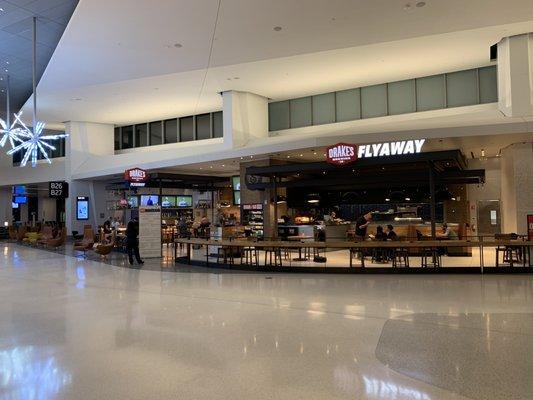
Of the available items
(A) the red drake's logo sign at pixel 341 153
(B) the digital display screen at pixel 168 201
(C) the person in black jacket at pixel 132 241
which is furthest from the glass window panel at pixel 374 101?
(B) the digital display screen at pixel 168 201

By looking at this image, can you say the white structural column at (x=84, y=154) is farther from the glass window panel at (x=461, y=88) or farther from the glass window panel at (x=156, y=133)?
the glass window panel at (x=461, y=88)

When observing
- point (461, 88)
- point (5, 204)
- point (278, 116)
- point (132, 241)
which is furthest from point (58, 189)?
point (461, 88)

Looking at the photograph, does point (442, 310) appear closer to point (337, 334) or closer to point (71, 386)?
point (337, 334)

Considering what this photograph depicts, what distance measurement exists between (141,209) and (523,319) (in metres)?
11.2

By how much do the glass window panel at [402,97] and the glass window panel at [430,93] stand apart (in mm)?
218

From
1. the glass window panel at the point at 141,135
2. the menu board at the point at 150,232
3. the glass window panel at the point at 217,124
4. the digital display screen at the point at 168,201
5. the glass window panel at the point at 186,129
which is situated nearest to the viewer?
the menu board at the point at 150,232

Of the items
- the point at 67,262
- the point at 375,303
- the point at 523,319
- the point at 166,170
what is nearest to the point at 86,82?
the point at 166,170

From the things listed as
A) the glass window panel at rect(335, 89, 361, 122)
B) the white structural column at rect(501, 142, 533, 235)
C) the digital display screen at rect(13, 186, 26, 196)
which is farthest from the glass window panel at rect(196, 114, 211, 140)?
the digital display screen at rect(13, 186, 26, 196)

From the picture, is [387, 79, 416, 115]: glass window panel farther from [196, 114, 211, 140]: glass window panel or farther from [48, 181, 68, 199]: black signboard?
[48, 181, 68, 199]: black signboard

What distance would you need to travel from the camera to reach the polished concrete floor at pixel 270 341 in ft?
11.7

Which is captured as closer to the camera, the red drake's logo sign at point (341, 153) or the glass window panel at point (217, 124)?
the red drake's logo sign at point (341, 153)

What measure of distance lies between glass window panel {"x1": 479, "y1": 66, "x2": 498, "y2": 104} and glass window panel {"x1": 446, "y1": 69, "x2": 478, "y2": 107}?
0.63 ft

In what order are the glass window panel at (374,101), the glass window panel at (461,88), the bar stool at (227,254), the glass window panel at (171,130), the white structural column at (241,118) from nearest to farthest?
the bar stool at (227,254) → the glass window panel at (461,88) → the glass window panel at (374,101) → the white structural column at (241,118) → the glass window panel at (171,130)

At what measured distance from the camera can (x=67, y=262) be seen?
13695mm
